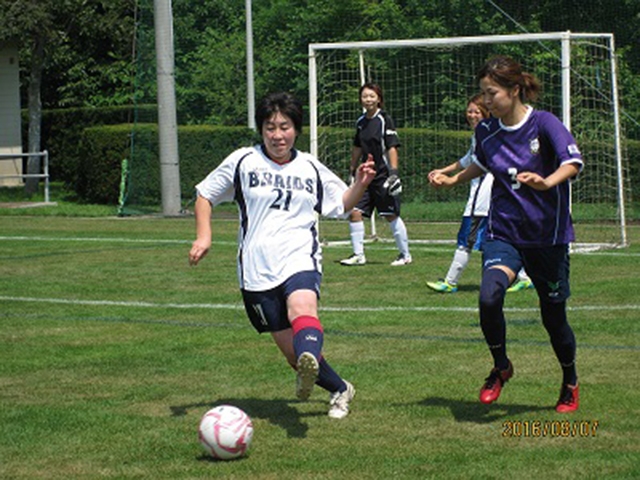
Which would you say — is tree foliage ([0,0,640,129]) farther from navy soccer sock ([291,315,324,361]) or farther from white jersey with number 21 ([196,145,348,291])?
navy soccer sock ([291,315,324,361])

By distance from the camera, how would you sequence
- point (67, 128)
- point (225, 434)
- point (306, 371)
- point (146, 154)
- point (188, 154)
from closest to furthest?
point (225, 434) < point (306, 371) < point (146, 154) < point (188, 154) < point (67, 128)

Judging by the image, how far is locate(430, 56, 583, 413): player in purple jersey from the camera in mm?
6723

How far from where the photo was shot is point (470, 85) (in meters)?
24.8

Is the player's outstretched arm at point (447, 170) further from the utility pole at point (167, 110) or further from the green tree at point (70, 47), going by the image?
the green tree at point (70, 47)

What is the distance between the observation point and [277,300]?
267 inches

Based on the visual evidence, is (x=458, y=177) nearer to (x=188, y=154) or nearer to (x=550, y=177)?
(x=550, y=177)

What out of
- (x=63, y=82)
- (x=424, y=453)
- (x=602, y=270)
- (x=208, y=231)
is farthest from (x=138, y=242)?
(x=63, y=82)

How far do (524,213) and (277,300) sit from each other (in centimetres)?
145

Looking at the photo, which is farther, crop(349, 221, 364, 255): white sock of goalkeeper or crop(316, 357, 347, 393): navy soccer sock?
crop(349, 221, 364, 255): white sock of goalkeeper

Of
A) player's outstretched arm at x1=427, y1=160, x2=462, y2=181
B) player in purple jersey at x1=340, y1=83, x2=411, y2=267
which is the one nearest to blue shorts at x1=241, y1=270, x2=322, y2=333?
player's outstretched arm at x1=427, y1=160, x2=462, y2=181

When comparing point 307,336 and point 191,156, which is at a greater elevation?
point 191,156

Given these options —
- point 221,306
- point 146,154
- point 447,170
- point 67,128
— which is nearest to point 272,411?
point 447,170

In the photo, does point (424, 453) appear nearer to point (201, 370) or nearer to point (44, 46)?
point (201, 370)

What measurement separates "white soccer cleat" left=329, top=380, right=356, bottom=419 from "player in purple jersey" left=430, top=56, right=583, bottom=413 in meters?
0.76
